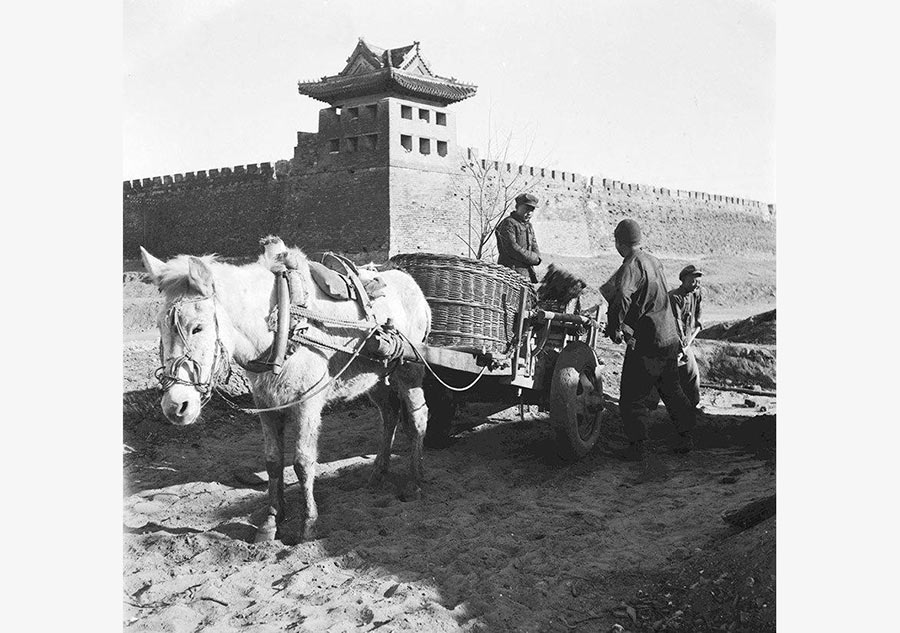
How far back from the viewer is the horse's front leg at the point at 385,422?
538cm

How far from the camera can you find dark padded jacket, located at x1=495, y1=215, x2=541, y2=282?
20.2ft

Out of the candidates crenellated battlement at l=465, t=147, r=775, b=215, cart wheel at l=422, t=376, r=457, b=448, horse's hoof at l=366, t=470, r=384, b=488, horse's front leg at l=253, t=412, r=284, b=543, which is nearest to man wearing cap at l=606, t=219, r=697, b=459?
cart wheel at l=422, t=376, r=457, b=448

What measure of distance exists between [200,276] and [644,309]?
3.09m

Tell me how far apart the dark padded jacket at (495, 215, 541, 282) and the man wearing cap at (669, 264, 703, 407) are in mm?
1306

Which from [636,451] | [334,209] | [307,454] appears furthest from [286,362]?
[334,209]

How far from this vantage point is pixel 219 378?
3938 mm

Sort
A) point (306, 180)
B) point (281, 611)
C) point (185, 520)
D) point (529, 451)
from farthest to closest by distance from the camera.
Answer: point (306, 180) → point (529, 451) → point (185, 520) → point (281, 611)

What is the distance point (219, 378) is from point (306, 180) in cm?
2263

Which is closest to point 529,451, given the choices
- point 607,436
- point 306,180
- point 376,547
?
point 607,436

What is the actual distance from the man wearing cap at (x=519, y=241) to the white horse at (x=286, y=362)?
1.10 meters

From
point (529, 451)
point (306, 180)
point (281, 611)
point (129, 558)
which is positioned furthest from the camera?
point (306, 180)

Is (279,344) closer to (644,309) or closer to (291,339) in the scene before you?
(291,339)

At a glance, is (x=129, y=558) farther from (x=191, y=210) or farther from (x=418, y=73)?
(x=191, y=210)

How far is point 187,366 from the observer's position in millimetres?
3701
